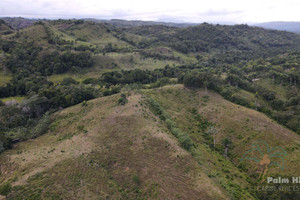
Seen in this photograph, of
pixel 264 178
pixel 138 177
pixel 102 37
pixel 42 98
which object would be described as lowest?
pixel 264 178

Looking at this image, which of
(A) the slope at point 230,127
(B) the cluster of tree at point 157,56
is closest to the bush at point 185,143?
(A) the slope at point 230,127

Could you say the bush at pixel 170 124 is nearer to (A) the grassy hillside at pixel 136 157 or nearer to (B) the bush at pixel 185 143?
(A) the grassy hillside at pixel 136 157

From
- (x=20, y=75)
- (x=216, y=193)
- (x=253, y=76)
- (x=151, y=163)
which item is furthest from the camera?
(x=253, y=76)

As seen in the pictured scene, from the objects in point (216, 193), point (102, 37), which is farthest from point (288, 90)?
point (102, 37)

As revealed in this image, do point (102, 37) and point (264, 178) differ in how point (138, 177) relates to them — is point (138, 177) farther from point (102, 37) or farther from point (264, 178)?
point (102, 37)

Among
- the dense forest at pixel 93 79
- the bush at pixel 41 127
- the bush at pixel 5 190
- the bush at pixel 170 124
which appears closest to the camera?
the bush at pixel 5 190

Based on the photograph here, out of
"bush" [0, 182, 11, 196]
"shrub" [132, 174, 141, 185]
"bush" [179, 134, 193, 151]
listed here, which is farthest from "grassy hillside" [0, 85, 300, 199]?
"bush" [179, 134, 193, 151]
